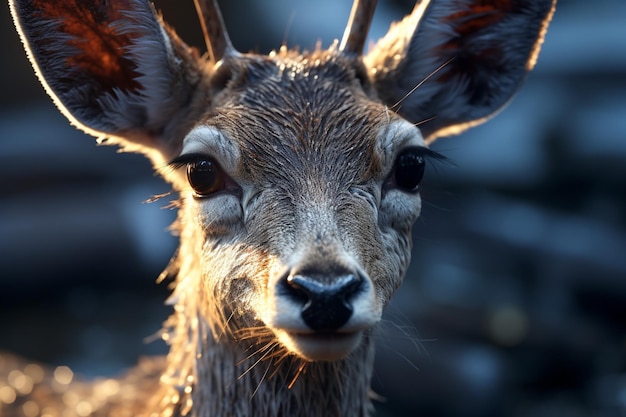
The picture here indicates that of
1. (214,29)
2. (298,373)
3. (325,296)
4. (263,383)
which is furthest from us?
(214,29)

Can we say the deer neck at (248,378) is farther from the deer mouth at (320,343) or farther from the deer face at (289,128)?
the deer mouth at (320,343)

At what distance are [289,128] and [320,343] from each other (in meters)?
0.93

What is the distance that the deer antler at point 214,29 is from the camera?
3514 mm

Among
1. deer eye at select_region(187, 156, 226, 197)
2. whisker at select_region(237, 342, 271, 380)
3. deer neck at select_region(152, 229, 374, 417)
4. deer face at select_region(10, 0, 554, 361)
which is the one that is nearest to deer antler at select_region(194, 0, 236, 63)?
deer face at select_region(10, 0, 554, 361)

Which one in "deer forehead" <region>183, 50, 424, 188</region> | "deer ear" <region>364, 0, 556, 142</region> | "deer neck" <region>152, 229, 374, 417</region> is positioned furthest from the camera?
"deer ear" <region>364, 0, 556, 142</region>

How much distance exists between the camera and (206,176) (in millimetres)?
3229

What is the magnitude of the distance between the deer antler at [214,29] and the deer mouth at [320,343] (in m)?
1.50

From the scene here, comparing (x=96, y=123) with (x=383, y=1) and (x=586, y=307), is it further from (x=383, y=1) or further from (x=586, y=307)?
(x=383, y=1)

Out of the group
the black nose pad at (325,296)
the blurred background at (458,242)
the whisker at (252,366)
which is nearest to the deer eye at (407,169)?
the black nose pad at (325,296)

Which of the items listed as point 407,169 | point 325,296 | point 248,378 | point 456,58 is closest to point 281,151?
point 407,169

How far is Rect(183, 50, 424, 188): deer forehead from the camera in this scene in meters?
3.12

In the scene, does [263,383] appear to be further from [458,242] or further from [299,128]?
[458,242]

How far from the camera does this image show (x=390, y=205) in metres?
3.26

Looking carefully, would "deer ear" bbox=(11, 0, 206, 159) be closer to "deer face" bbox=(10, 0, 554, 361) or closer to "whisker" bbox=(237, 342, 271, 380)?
"deer face" bbox=(10, 0, 554, 361)
